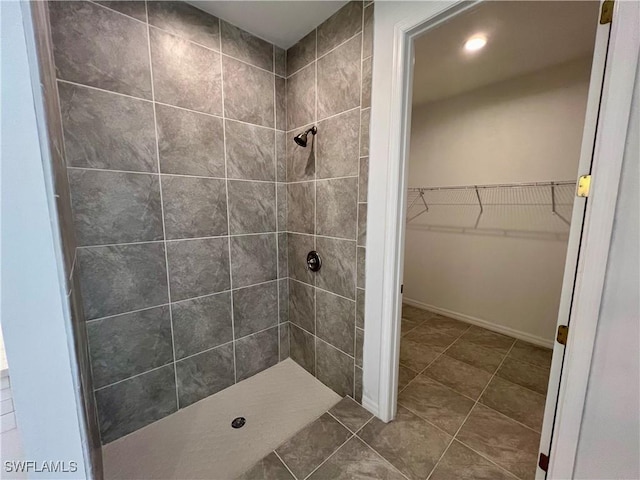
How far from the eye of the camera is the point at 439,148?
2926 mm

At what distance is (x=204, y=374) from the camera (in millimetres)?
1773

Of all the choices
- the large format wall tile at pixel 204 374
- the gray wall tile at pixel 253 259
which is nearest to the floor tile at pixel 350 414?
the large format wall tile at pixel 204 374

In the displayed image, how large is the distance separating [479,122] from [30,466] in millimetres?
3493

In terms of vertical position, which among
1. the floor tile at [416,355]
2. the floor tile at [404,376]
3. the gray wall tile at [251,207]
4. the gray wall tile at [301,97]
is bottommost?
the floor tile at [416,355]

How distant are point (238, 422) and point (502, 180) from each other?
3059 millimetres

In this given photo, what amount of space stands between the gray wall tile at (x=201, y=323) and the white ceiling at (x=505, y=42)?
2.01 m

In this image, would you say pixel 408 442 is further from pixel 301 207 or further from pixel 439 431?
pixel 301 207

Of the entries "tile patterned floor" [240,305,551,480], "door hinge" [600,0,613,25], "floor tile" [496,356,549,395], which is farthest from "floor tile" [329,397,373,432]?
"door hinge" [600,0,613,25]

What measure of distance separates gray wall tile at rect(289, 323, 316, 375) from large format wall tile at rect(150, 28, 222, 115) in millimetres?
1736

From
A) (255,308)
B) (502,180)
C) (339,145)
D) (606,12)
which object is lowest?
(255,308)

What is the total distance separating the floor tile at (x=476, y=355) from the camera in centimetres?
212

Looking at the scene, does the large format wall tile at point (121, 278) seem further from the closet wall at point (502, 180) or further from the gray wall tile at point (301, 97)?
the closet wall at point (502, 180)

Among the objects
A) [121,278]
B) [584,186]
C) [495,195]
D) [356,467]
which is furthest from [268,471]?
[495,195]

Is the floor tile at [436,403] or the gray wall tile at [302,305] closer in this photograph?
the floor tile at [436,403]
